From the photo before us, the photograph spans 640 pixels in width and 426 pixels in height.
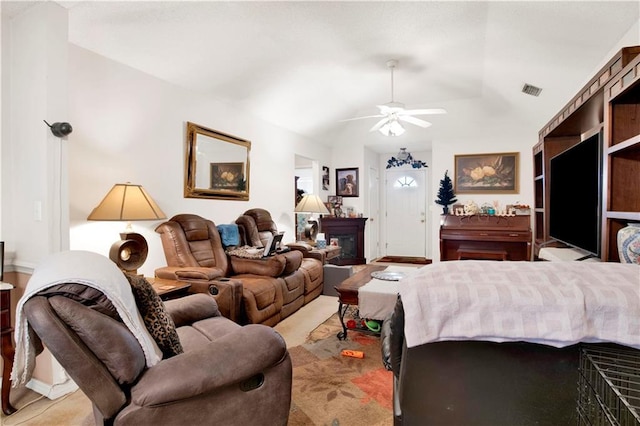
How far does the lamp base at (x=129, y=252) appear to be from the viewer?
2268 millimetres

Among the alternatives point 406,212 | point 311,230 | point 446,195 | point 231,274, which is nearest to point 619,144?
point 231,274

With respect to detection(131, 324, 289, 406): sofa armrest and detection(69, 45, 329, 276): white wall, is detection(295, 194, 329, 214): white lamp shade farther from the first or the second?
detection(131, 324, 289, 406): sofa armrest

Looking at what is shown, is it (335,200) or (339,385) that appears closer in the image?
(339,385)

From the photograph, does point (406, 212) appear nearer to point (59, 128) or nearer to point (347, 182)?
point (347, 182)

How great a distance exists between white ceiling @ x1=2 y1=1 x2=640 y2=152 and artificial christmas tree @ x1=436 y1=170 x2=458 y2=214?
150 cm

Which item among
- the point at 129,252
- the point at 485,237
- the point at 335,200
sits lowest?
the point at 485,237

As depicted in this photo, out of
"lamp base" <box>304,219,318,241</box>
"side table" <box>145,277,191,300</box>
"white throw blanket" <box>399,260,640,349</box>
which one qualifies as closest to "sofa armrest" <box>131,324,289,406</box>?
"white throw blanket" <box>399,260,640,349</box>

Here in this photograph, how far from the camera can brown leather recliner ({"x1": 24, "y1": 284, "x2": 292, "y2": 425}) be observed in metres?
1.02

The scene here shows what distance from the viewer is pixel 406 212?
7.48 meters

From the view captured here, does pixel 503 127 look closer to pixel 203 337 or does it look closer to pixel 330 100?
pixel 330 100

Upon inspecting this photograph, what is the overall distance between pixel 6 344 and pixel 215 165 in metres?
2.40

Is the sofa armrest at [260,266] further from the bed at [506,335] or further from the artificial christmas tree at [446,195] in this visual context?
the artificial christmas tree at [446,195]

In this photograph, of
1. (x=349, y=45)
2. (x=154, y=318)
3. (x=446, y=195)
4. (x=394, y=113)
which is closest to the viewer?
(x=154, y=318)

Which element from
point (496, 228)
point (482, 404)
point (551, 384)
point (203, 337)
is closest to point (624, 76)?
point (551, 384)
